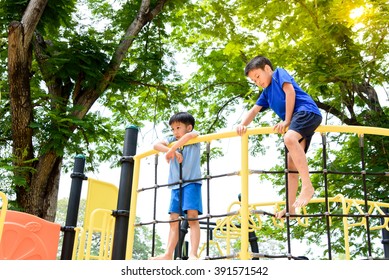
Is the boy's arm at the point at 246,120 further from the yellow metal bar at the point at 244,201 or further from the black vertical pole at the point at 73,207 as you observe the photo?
the black vertical pole at the point at 73,207

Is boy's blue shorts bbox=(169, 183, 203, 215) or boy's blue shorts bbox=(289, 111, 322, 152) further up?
boy's blue shorts bbox=(289, 111, 322, 152)

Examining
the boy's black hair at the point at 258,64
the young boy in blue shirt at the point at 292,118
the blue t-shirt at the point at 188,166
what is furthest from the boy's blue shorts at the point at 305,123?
the blue t-shirt at the point at 188,166

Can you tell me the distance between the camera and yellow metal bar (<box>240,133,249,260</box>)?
299cm

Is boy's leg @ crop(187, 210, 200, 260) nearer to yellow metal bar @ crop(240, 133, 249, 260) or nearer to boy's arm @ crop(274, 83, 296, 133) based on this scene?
yellow metal bar @ crop(240, 133, 249, 260)

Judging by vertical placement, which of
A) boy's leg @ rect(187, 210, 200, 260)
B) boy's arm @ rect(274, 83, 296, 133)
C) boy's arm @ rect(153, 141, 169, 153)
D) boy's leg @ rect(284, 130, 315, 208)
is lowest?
boy's leg @ rect(187, 210, 200, 260)

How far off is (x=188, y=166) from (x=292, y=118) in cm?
89

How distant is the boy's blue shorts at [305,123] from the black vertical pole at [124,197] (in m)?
1.52

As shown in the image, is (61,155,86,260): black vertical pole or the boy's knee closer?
the boy's knee

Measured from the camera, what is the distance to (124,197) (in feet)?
13.3

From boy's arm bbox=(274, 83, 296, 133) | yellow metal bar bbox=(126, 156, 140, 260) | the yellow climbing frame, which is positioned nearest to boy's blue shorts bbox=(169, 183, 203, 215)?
the yellow climbing frame

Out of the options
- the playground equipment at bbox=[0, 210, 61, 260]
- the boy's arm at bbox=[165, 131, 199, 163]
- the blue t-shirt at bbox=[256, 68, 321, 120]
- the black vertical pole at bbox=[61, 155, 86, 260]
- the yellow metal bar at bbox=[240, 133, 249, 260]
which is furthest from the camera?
the black vertical pole at bbox=[61, 155, 86, 260]

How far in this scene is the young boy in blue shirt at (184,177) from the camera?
3553 millimetres
